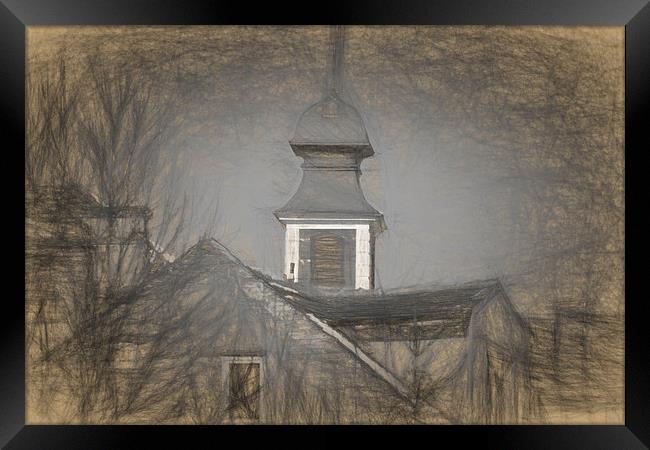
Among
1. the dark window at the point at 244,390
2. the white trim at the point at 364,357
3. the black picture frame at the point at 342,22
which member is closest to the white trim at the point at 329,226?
the white trim at the point at 364,357

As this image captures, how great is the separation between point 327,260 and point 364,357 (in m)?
0.51

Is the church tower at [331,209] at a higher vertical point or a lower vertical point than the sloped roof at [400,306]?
higher

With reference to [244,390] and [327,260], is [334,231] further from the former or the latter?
[244,390]

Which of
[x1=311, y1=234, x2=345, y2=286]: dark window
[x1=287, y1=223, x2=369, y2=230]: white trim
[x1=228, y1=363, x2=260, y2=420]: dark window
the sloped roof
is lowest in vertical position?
[x1=228, y1=363, x2=260, y2=420]: dark window

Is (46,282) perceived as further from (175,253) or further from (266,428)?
(266,428)

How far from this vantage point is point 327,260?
3311 mm

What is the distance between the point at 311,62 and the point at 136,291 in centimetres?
140

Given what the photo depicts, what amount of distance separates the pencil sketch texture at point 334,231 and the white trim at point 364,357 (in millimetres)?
11

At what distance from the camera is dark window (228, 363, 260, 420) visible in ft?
10.9

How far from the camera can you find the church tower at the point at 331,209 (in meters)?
3.32

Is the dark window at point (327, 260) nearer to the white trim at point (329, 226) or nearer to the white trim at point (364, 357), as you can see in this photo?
the white trim at point (329, 226)

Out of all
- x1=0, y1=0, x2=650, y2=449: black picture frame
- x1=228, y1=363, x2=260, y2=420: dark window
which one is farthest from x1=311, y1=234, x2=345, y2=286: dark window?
x1=0, y1=0, x2=650, y2=449: black picture frame

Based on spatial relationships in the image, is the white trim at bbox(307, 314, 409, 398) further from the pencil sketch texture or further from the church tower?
the church tower

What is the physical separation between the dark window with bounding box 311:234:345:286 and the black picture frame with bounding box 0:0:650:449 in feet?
2.40
